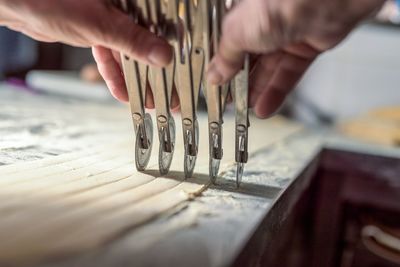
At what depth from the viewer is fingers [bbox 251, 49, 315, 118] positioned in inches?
35.7

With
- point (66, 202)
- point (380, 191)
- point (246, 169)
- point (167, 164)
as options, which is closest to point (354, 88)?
point (380, 191)

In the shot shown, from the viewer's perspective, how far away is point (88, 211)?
590mm

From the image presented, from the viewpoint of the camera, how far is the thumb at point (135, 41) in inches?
28.7

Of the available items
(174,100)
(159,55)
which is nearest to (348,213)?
(174,100)

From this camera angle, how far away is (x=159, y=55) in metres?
0.73

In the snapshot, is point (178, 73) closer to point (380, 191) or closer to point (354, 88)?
point (380, 191)

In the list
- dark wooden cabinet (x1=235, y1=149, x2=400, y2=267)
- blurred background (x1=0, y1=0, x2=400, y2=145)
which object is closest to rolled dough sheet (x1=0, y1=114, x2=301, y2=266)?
dark wooden cabinet (x1=235, y1=149, x2=400, y2=267)

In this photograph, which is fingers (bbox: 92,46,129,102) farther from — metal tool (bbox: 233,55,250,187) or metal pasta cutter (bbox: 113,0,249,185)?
metal tool (bbox: 233,55,250,187)

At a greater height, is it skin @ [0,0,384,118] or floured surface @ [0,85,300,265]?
skin @ [0,0,384,118]

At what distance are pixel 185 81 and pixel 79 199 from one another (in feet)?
0.76

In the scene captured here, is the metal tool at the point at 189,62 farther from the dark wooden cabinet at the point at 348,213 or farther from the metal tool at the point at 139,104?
the dark wooden cabinet at the point at 348,213

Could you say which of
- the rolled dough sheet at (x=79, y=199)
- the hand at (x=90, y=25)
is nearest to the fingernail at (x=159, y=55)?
the hand at (x=90, y=25)

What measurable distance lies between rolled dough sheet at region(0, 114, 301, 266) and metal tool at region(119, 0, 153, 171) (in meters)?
0.03

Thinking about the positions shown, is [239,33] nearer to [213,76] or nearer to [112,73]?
[213,76]
